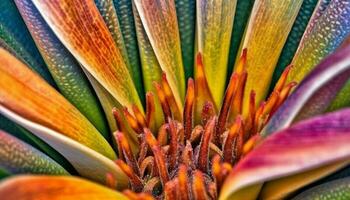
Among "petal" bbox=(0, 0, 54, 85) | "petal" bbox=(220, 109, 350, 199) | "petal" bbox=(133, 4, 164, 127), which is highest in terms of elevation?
"petal" bbox=(220, 109, 350, 199)

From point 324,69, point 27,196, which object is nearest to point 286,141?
point 324,69

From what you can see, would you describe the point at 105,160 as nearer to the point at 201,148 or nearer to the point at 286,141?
the point at 201,148

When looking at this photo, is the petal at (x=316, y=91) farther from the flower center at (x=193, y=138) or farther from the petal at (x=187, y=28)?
the petal at (x=187, y=28)

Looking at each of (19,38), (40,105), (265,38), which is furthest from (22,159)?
(265,38)

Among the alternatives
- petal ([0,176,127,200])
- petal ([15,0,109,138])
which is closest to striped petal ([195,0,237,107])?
petal ([15,0,109,138])

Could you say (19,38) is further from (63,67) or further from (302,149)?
(302,149)

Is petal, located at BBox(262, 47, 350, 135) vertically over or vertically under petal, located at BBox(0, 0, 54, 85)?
over

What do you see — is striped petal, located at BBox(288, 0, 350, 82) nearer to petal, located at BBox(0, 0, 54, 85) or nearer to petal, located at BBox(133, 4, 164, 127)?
petal, located at BBox(133, 4, 164, 127)
